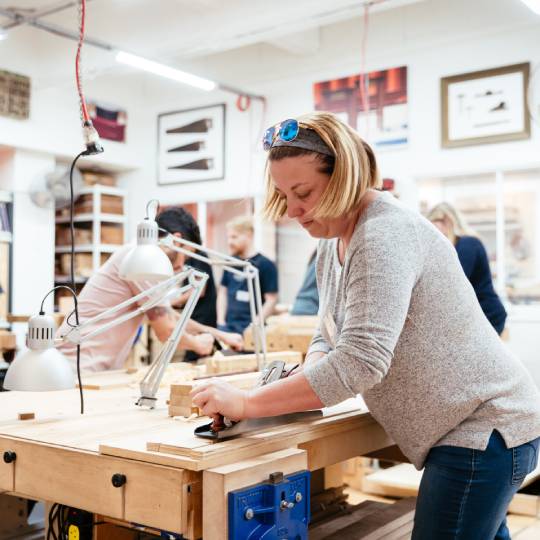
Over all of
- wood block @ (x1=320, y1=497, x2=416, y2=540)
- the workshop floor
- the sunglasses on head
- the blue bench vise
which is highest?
the sunglasses on head

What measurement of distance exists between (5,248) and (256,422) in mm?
6399

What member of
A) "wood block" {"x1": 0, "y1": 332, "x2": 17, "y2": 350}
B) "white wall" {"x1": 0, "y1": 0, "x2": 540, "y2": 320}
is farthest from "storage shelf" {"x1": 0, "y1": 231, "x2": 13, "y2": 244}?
"wood block" {"x1": 0, "y1": 332, "x2": 17, "y2": 350}

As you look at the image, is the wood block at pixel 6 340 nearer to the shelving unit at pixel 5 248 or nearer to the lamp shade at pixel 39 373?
the lamp shade at pixel 39 373

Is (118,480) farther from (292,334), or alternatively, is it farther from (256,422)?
(292,334)

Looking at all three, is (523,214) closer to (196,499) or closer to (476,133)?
(476,133)

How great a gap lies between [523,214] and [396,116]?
4.93 feet

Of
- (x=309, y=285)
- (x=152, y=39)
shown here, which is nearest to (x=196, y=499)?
(x=309, y=285)

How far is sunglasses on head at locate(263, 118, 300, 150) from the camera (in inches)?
58.6

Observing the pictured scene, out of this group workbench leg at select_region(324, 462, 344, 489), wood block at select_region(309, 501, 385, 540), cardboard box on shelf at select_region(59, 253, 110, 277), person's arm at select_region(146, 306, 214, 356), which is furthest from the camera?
cardboard box on shelf at select_region(59, 253, 110, 277)

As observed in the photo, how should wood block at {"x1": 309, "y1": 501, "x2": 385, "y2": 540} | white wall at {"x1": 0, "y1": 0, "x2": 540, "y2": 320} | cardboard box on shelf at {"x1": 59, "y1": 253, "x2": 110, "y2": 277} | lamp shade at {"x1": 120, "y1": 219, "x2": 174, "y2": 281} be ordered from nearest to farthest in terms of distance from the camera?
lamp shade at {"x1": 120, "y1": 219, "x2": 174, "y2": 281}
wood block at {"x1": 309, "y1": 501, "x2": 385, "y2": 540}
white wall at {"x1": 0, "y1": 0, "x2": 540, "y2": 320}
cardboard box on shelf at {"x1": 59, "y1": 253, "x2": 110, "y2": 277}

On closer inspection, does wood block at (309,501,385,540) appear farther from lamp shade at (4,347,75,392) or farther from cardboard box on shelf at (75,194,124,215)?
cardboard box on shelf at (75,194,124,215)

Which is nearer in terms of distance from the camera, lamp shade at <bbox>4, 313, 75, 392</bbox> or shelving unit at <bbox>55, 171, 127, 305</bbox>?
lamp shade at <bbox>4, 313, 75, 392</bbox>

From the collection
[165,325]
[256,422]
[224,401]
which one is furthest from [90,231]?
[224,401]

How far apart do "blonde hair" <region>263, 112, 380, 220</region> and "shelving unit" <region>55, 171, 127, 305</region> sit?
22.4 ft
